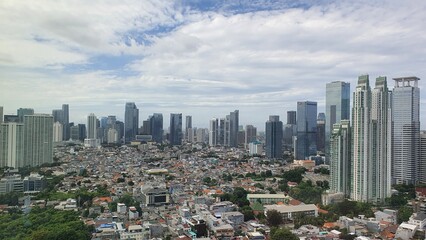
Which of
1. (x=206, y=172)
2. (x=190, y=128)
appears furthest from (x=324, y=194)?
(x=190, y=128)

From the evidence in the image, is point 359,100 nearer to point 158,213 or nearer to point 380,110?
point 380,110

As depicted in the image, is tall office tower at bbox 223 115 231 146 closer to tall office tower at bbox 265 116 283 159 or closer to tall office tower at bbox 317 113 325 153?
tall office tower at bbox 265 116 283 159

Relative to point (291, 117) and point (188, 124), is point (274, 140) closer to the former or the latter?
point (291, 117)

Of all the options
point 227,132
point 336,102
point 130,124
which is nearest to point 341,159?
point 336,102

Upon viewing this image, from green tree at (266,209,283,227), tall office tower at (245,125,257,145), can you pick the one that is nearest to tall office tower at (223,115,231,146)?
tall office tower at (245,125,257,145)

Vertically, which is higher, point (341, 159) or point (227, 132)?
point (227, 132)

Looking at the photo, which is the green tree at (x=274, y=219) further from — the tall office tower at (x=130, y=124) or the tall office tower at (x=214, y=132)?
the tall office tower at (x=214, y=132)
